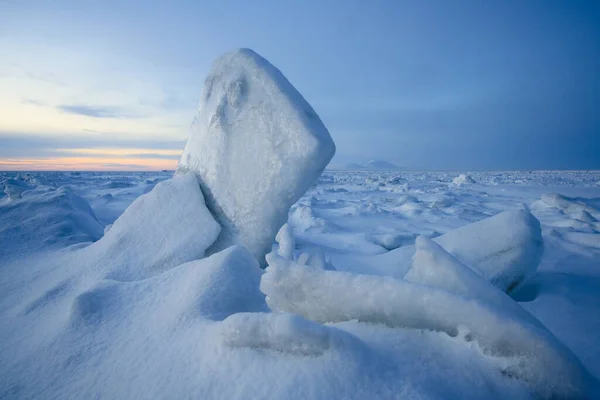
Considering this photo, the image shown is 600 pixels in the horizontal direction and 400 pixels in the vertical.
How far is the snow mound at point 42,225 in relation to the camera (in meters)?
3.37

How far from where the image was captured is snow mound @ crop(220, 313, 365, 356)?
3.27ft

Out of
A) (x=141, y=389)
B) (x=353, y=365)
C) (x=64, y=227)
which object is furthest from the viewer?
(x=64, y=227)

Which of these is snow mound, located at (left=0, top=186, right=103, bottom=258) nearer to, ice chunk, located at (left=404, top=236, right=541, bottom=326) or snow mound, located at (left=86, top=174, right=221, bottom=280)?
snow mound, located at (left=86, top=174, right=221, bottom=280)

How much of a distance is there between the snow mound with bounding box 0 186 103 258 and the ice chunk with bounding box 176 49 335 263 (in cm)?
199

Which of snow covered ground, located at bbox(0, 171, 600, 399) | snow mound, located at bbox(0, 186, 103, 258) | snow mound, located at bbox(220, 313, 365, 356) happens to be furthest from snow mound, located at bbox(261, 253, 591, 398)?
snow mound, located at bbox(0, 186, 103, 258)

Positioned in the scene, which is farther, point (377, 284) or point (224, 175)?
point (224, 175)

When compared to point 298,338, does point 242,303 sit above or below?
below

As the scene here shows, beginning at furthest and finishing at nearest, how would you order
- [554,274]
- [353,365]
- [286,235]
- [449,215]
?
[449,215], [286,235], [554,274], [353,365]

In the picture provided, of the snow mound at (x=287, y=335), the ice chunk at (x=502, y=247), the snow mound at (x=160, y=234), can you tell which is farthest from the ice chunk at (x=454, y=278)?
the snow mound at (x=160, y=234)

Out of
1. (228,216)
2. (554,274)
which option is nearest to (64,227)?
(228,216)

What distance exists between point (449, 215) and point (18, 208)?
7540 mm

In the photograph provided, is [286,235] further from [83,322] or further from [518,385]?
[518,385]

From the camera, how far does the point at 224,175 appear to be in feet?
8.86

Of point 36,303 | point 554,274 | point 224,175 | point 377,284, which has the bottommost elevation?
point 554,274
